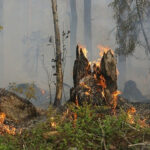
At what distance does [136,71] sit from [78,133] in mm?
26263

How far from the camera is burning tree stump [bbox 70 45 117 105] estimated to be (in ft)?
28.2

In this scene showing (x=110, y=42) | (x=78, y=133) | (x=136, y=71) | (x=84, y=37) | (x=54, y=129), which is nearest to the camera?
(x=78, y=133)

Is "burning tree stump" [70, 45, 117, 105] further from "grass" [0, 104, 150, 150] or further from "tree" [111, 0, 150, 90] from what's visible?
"tree" [111, 0, 150, 90]

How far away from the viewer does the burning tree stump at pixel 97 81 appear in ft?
28.2

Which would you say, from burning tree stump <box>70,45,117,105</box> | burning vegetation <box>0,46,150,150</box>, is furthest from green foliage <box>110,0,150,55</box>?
burning vegetation <box>0,46,150,150</box>

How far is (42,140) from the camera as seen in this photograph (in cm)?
486

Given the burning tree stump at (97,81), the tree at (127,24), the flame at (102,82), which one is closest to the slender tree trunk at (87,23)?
the tree at (127,24)

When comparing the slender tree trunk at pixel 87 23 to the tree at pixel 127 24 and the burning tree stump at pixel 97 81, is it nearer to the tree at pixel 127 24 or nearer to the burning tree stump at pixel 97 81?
the tree at pixel 127 24

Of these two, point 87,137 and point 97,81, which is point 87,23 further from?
point 87,137

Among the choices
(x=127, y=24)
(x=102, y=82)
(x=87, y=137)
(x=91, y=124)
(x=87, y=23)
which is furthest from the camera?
(x=87, y=23)

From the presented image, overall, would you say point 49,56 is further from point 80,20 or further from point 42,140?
point 42,140

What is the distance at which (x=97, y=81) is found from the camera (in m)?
8.79

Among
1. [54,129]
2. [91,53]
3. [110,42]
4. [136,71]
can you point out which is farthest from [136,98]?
[54,129]

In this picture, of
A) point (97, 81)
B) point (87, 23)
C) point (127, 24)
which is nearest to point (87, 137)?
point (97, 81)
